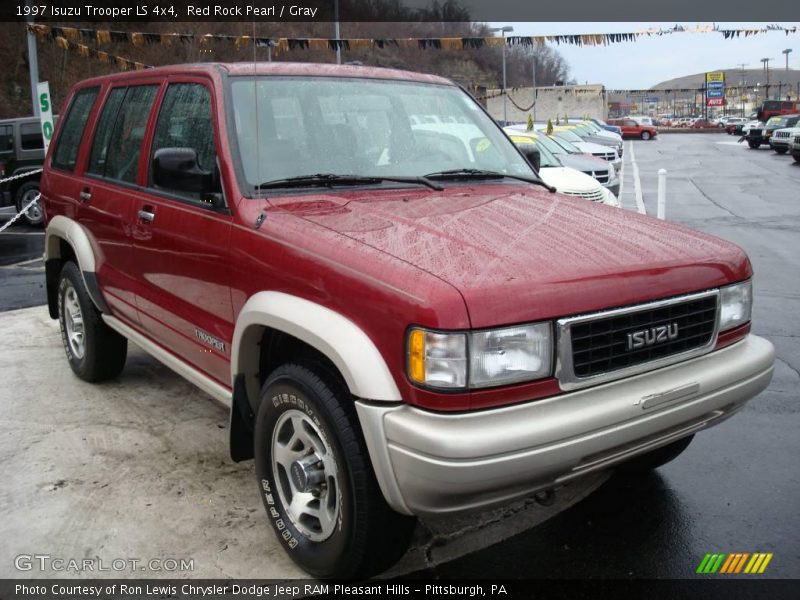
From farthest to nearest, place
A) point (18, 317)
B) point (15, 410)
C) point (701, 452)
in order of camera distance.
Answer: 1. point (18, 317)
2. point (15, 410)
3. point (701, 452)

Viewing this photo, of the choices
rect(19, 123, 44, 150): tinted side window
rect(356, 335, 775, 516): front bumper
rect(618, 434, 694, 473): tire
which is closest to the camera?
rect(356, 335, 775, 516): front bumper

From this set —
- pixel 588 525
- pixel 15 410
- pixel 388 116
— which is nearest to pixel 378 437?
pixel 588 525

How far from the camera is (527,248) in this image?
2715 millimetres

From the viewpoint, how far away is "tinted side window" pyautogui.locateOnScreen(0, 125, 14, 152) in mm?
14375

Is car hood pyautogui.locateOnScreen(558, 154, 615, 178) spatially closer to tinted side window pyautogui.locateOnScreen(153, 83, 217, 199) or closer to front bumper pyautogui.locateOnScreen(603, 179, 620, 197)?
front bumper pyautogui.locateOnScreen(603, 179, 620, 197)

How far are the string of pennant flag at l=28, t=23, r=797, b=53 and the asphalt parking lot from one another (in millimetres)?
9242

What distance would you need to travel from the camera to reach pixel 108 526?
11.1 ft

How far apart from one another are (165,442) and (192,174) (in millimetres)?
1753

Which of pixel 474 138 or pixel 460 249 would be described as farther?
pixel 474 138

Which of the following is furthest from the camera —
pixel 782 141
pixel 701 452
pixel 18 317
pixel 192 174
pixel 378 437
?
pixel 782 141

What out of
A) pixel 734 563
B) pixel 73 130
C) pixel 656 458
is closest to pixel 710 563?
pixel 734 563

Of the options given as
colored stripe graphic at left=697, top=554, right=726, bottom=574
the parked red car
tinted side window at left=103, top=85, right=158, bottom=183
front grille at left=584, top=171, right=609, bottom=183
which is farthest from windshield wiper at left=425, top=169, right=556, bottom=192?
the parked red car

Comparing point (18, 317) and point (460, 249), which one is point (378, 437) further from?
point (18, 317)

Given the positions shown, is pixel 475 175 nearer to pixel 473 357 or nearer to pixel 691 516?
pixel 473 357
